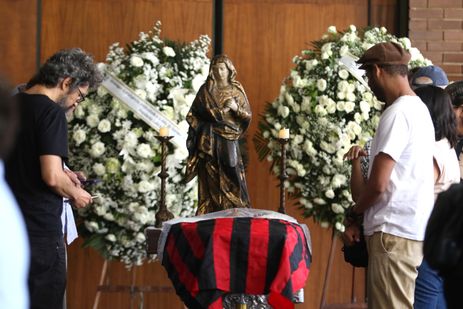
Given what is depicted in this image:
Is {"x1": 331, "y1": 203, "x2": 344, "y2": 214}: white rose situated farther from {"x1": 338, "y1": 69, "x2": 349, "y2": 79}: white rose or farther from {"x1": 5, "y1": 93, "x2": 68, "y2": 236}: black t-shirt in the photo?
{"x1": 5, "y1": 93, "x2": 68, "y2": 236}: black t-shirt

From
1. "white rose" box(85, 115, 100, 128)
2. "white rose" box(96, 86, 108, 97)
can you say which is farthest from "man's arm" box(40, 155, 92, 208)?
"white rose" box(96, 86, 108, 97)

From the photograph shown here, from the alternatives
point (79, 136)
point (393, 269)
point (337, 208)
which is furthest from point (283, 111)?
point (393, 269)

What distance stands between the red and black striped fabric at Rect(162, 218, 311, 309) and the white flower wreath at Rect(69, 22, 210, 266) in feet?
6.04

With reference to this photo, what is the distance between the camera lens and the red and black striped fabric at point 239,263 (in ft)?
14.2

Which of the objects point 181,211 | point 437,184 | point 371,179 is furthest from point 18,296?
point 181,211

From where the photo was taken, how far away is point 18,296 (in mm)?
1904

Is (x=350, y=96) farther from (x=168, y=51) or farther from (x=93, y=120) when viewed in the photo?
(x=93, y=120)

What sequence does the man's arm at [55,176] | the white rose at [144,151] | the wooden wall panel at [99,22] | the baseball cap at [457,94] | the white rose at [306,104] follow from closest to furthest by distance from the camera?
the man's arm at [55,176] < the baseball cap at [457,94] < the white rose at [144,151] < the white rose at [306,104] < the wooden wall panel at [99,22]

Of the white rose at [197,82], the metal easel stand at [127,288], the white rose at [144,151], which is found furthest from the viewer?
the metal easel stand at [127,288]

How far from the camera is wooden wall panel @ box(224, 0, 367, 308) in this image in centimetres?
736

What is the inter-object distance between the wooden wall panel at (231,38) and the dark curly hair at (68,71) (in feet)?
9.58

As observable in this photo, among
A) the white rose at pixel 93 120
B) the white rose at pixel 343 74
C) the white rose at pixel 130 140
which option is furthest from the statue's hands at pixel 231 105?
the white rose at pixel 93 120

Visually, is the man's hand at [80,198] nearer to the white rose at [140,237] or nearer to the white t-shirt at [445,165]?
the white t-shirt at [445,165]

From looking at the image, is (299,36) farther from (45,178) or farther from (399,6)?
(45,178)
